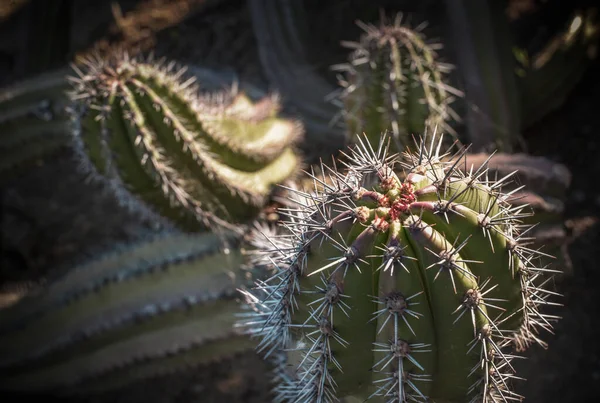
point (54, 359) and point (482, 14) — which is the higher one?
point (482, 14)

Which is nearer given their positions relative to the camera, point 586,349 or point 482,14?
point 586,349

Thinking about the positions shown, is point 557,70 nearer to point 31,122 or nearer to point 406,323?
point 406,323

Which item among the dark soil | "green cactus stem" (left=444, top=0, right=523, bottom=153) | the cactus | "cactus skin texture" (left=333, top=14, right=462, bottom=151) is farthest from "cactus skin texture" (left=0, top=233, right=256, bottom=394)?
the cactus

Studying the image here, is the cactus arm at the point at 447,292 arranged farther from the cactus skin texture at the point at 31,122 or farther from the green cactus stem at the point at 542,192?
the cactus skin texture at the point at 31,122

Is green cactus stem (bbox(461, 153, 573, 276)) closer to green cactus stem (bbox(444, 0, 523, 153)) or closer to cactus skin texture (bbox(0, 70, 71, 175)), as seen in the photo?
green cactus stem (bbox(444, 0, 523, 153))

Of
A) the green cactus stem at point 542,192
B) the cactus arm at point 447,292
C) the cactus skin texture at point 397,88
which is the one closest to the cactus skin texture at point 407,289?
the cactus arm at point 447,292

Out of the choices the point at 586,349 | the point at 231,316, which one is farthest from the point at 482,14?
the point at 231,316

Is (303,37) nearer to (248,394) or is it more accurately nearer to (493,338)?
(248,394)
